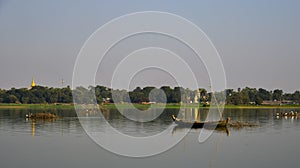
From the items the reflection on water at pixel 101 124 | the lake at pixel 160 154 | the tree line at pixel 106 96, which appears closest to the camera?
the lake at pixel 160 154

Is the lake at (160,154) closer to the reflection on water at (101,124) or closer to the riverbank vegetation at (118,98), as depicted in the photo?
the reflection on water at (101,124)

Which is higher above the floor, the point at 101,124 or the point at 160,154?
the point at 101,124

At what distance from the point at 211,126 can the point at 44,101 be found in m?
65.2

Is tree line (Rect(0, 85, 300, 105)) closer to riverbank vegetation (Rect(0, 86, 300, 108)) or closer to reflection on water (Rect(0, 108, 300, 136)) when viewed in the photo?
riverbank vegetation (Rect(0, 86, 300, 108))

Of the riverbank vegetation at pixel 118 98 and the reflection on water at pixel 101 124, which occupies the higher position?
the riverbank vegetation at pixel 118 98

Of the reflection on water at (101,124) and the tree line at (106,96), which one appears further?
the tree line at (106,96)

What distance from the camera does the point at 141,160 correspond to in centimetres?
2166

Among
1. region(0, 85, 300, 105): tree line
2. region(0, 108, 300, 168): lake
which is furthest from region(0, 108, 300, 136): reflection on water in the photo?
region(0, 85, 300, 105): tree line

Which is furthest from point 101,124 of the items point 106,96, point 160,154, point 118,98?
point 106,96

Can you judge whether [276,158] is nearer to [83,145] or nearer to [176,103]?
[83,145]

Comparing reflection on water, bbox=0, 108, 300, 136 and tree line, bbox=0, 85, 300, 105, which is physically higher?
tree line, bbox=0, 85, 300, 105

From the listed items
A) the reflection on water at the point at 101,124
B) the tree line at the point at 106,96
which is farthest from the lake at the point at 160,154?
the tree line at the point at 106,96

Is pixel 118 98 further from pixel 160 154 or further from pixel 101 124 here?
pixel 160 154

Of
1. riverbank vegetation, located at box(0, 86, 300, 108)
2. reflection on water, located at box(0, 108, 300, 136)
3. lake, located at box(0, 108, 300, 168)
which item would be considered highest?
riverbank vegetation, located at box(0, 86, 300, 108)
